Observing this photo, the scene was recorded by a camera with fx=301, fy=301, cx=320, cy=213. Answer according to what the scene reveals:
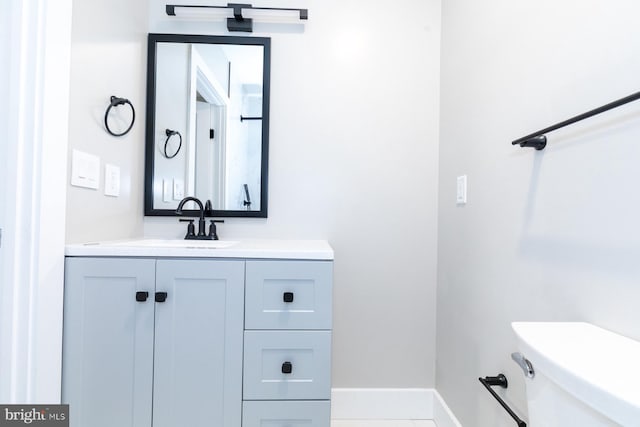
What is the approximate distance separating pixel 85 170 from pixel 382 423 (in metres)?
1.72

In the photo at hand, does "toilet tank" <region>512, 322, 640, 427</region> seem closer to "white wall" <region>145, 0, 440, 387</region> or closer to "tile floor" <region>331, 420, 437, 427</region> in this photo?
"white wall" <region>145, 0, 440, 387</region>

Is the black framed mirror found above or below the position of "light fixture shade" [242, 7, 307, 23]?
below

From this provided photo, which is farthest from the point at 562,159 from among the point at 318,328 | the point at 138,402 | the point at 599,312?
the point at 138,402

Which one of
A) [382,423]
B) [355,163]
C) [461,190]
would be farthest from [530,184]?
[382,423]

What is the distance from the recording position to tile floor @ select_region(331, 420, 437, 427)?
57.6 inches

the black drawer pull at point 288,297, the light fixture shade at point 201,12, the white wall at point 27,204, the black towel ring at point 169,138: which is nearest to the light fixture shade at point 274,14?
the light fixture shade at point 201,12

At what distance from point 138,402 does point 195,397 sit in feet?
0.61

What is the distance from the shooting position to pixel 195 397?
100 centimetres

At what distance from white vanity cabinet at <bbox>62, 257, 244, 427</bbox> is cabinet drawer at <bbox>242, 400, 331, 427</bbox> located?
4cm

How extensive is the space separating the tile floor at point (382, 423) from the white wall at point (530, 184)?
19 centimetres

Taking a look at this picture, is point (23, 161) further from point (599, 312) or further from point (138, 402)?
point (599, 312)

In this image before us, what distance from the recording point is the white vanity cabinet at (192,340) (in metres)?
1.00

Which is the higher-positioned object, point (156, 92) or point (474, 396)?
point (156, 92)

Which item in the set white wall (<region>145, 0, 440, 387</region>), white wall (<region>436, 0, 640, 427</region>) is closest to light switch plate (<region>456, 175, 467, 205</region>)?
white wall (<region>436, 0, 640, 427</region>)
